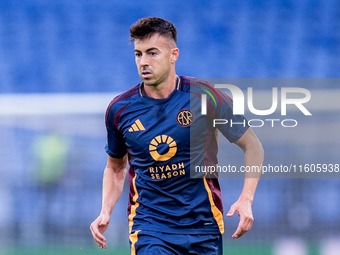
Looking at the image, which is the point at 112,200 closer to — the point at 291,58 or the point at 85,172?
the point at 85,172

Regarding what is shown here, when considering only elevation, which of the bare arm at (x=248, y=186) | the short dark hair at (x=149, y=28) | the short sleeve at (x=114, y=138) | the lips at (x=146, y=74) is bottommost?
the bare arm at (x=248, y=186)

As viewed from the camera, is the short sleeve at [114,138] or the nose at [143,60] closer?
the nose at [143,60]

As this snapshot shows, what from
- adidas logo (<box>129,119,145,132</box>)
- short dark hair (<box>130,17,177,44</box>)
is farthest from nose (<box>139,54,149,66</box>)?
adidas logo (<box>129,119,145,132</box>)

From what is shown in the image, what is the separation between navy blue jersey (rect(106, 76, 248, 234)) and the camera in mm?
3154

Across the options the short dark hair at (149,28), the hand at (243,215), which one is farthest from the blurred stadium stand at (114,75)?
the short dark hair at (149,28)

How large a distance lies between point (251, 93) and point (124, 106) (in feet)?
10.5

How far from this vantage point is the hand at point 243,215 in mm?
3051

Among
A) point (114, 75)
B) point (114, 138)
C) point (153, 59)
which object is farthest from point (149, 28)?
point (114, 75)

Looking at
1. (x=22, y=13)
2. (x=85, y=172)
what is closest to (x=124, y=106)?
(x=85, y=172)

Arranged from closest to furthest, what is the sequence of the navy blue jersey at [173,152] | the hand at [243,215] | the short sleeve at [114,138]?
1. the hand at [243,215]
2. the navy blue jersey at [173,152]
3. the short sleeve at [114,138]

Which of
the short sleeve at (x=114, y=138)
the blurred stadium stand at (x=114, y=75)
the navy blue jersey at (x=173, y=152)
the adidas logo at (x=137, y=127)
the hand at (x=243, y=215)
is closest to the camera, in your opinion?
the hand at (x=243, y=215)

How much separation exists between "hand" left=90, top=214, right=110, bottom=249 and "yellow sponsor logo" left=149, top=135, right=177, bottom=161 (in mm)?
461

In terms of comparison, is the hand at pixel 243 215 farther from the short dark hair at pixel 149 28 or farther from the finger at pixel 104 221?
the short dark hair at pixel 149 28

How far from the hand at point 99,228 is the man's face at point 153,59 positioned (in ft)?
2.57
